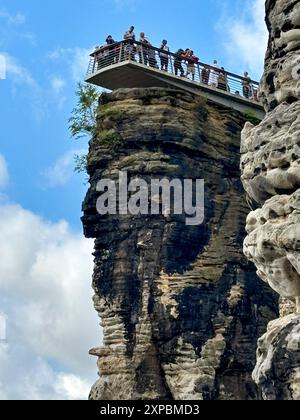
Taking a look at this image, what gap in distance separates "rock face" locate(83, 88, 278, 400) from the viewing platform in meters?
0.53

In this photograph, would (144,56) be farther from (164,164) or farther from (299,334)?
(299,334)

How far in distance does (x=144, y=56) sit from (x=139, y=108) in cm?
180

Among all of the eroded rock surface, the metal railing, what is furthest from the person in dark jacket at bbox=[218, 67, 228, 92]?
the eroded rock surface

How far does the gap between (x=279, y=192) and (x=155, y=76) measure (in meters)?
19.3

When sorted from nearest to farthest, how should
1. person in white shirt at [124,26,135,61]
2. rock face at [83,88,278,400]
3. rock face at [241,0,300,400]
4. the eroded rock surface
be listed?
the eroded rock surface
rock face at [241,0,300,400]
rock face at [83,88,278,400]
person in white shirt at [124,26,135,61]

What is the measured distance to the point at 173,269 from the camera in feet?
119

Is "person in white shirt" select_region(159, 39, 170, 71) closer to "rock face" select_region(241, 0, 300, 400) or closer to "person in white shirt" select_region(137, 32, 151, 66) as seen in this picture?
"person in white shirt" select_region(137, 32, 151, 66)

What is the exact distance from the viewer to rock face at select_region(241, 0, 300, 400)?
1784cm

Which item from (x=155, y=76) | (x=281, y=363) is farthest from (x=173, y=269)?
(x=281, y=363)

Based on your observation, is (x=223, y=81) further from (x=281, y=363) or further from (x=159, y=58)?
(x=281, y=363)

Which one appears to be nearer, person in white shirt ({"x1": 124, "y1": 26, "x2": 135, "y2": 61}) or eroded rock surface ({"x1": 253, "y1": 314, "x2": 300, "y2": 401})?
eroded rock surface ({"x1": 253, "y1": 314, "x2": 300, "y2": 401})

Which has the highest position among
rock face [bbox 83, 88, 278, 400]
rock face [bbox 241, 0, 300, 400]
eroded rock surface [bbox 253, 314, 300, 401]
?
rock face [bbox 83, 88, 278, 400]

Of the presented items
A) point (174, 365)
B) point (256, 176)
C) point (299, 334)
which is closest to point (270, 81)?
point (256, 176)
